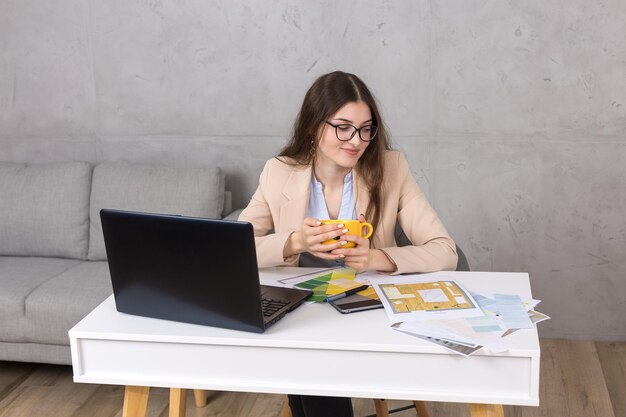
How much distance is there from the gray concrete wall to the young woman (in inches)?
41.6

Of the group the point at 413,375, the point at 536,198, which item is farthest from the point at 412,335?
the point at 536,198

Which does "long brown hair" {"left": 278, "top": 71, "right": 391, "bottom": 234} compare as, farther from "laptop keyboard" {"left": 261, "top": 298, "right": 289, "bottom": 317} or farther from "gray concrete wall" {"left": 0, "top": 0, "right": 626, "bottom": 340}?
"gray concrete wall" {"left": 0, "top": 0, "right": 626, "bottom": 340}

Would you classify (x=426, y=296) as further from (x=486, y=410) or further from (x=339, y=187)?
(x=339, y=187)

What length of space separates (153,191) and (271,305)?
170 cm

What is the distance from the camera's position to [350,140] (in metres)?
2.20

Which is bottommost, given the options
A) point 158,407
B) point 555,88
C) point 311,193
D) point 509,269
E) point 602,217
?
point 158,407

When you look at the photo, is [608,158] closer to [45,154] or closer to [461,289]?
[461,289]

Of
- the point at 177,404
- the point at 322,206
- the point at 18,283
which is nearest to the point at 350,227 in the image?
the point at 322,206

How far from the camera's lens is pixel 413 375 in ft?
5.17

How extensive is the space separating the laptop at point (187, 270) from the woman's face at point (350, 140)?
60 centimetres

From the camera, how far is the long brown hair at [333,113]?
2.24 meters

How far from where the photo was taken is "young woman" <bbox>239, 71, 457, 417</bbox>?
2148 millimetres

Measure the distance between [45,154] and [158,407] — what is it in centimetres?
156

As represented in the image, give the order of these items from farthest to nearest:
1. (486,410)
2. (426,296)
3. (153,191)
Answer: (153,191) → (426,296) → (486,410)
